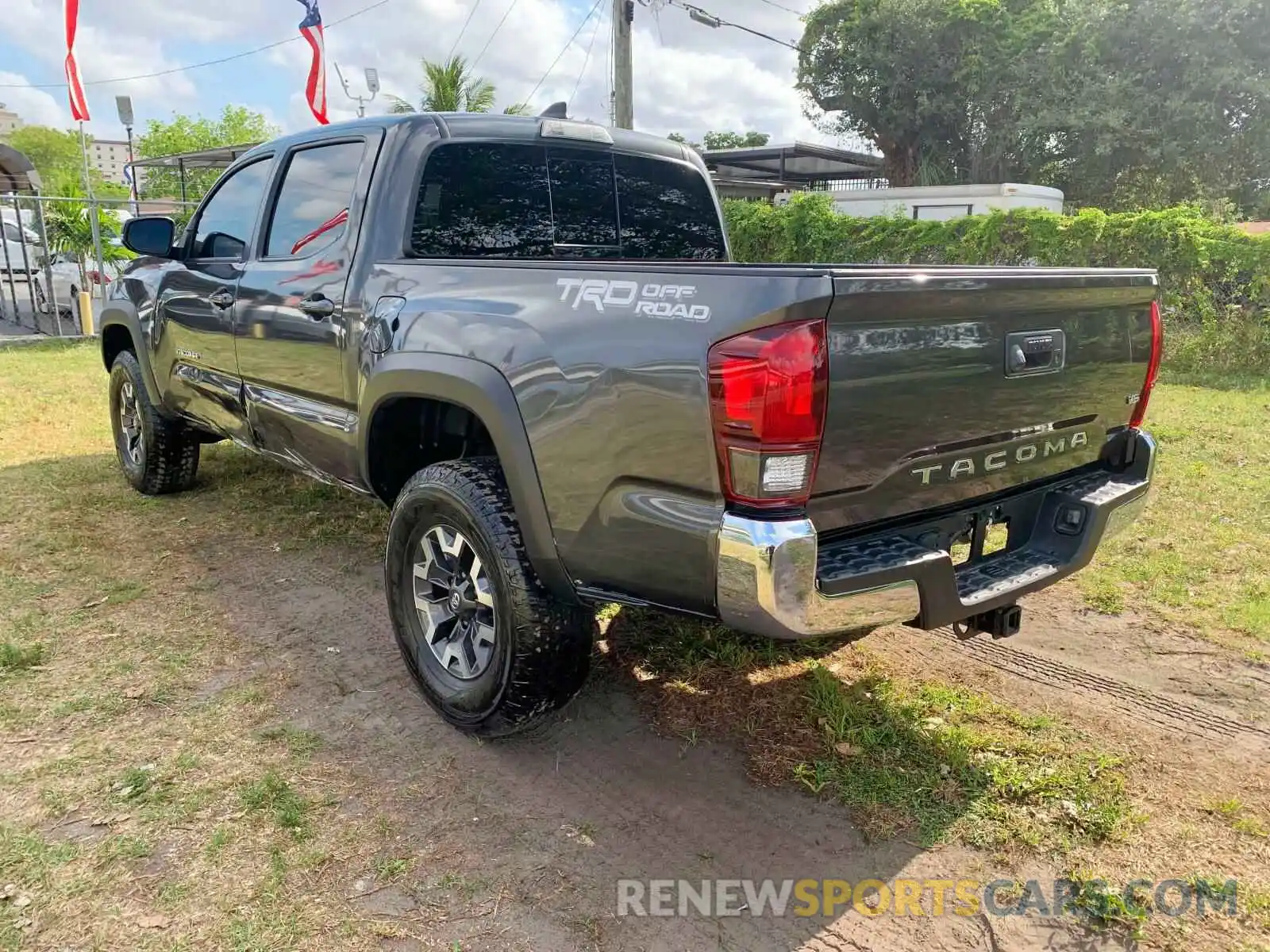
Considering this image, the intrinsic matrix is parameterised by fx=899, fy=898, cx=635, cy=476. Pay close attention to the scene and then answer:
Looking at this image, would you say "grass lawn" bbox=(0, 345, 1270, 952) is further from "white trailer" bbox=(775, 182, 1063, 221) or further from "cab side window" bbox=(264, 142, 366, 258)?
"white trailer" bbox=(775, 182, 1063, 221)

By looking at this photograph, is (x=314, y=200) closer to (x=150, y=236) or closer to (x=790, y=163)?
(x=150, y=236)

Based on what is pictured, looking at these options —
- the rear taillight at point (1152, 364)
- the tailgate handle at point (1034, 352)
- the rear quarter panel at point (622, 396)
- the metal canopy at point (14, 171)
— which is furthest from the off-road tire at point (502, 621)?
the metal canopy at point (14, 171)

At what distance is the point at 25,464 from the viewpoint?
6223 millimetres

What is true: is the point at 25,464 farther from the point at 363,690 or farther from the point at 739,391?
the point at 739,391

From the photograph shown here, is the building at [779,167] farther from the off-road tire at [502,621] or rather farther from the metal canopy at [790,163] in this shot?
the off-road tire at [502,621]

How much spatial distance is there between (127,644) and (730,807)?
254 cm

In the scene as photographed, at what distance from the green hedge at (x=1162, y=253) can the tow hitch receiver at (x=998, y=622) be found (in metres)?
7.00

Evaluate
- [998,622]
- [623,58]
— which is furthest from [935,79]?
[998,622]

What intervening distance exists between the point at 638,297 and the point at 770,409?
48 cm

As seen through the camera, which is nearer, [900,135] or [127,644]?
[127,644]

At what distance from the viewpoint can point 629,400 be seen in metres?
2.27

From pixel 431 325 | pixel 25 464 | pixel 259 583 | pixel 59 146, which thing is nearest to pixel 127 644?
pixel 259 583

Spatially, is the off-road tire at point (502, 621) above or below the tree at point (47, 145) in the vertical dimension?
below

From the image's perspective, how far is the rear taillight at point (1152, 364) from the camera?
3.03 meters
